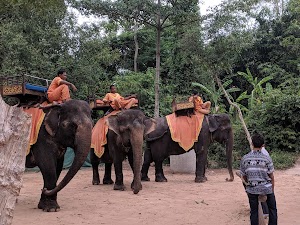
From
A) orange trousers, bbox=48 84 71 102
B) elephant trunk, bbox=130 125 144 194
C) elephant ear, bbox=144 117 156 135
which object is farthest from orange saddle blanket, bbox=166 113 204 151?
orange trousers, bbox=48 84 71 102

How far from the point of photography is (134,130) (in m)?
9.37

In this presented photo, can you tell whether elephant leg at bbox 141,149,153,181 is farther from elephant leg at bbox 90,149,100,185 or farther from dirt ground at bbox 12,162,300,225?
elephant leg at bbox 90,149,100,185

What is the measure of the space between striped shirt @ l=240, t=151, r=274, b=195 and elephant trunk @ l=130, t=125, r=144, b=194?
4039mm

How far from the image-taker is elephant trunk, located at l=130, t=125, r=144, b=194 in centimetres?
901

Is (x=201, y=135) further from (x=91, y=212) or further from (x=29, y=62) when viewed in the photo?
(x=29, y=62)

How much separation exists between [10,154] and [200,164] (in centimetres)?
942

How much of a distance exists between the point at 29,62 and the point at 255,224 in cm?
1195

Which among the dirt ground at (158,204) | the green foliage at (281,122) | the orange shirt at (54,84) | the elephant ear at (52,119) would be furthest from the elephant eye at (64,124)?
the green foliage at (281,122)

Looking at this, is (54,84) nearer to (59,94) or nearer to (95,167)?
(59,94)

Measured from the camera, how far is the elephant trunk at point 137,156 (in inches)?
355

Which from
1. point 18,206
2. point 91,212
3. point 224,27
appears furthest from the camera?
point 224,27

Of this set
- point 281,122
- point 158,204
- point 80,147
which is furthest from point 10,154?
point 281,122

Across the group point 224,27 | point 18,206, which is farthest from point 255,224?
point 224,27

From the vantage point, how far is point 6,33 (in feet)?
49.1
